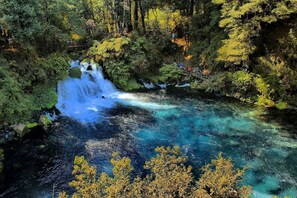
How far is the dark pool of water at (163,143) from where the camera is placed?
948cm

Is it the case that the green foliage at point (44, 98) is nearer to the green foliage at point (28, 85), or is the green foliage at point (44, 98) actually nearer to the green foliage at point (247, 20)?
the green foliage at point (28, 85)

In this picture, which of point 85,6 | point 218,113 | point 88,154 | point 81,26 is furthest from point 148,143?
point 85,6

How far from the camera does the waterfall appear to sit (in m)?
15.9

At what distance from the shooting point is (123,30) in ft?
82.1

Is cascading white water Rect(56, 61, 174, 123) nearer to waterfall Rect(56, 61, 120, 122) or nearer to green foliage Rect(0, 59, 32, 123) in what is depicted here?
waterfall Rect(56, 61, 120, 122)

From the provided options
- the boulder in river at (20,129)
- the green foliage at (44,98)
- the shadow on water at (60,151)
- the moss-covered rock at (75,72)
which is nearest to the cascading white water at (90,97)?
the moss-covered rock at (75,72)

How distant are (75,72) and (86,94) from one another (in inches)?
74.2

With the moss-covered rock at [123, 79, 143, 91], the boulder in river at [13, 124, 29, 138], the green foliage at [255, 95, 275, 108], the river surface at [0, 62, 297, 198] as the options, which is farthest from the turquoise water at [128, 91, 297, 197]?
the moss-covered rock at [123, 79, 143, 91]

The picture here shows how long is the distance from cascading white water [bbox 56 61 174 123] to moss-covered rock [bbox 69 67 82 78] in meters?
0.26

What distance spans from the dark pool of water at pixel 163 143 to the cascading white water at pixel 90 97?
2.14 ft

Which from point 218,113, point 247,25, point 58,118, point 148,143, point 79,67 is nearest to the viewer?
point 148,143

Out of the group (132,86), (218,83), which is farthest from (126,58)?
(218,83)

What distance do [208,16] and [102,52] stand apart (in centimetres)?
1020

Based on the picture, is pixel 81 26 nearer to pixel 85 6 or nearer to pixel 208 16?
pixel 85 6
